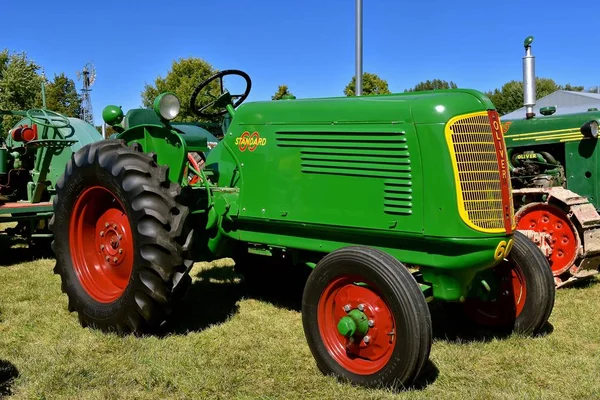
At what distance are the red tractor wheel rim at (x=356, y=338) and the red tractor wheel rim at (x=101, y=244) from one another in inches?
68.2

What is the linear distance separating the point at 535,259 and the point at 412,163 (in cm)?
143

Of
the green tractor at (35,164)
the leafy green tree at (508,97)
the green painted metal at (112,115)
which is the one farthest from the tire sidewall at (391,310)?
the leafy green tree at (508,97)

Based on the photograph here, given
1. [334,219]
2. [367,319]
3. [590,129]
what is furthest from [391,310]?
[590,129]

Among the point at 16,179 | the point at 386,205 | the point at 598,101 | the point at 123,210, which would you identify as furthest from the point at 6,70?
the point at 598,101

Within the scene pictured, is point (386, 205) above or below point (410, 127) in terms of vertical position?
below

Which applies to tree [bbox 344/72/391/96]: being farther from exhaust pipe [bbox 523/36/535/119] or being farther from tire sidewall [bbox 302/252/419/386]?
tire sidewall [bbox 302/252/419/386]

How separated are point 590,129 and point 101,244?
17.6 ft

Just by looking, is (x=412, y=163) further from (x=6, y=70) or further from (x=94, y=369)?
(x=6, y=70)

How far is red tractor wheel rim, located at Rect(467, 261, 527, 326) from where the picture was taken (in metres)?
4.25

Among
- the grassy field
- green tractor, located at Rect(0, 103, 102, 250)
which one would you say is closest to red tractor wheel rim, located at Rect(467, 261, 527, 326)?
the grassy field

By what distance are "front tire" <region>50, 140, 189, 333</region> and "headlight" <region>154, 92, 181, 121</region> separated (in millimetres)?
368

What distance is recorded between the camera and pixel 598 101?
36.0m

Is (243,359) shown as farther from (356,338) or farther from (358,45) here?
(358,45)

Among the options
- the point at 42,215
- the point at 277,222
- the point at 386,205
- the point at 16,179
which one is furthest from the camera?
the point at 16,179
